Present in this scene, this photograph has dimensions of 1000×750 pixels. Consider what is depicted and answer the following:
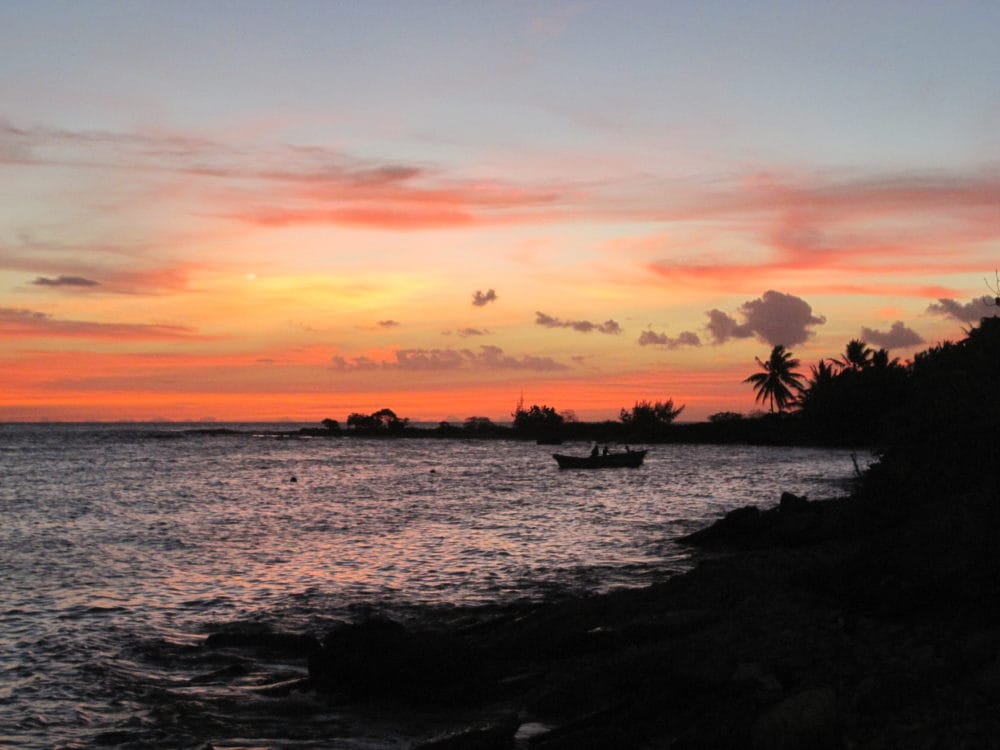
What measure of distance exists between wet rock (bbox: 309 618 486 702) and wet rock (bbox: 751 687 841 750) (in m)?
5.32

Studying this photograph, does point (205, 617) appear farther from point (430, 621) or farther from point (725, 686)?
point (725, 686)

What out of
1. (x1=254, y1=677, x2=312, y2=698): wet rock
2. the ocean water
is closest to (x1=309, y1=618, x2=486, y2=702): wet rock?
(x1=254, y1=677, x2=312, y2=698): wet rock

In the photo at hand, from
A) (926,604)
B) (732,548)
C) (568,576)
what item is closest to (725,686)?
(926,604)

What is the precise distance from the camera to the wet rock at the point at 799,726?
913cm

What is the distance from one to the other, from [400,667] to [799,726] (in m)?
6.57

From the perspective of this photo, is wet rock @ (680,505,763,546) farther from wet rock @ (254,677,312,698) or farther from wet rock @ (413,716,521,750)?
wet rock @ (413,716,521,750)

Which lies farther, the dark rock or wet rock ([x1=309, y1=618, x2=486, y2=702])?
the dark rock

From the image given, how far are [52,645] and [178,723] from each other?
21.3ft

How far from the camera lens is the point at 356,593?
23.3m

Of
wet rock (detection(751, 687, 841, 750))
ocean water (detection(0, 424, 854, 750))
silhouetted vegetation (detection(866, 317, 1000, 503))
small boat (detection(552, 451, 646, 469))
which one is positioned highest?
silhouetted vegetation (detection(866, 317, 1000, 503))

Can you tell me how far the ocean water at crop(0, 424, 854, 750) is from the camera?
13.6 meters

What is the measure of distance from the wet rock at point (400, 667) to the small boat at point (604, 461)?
6700 centimetres

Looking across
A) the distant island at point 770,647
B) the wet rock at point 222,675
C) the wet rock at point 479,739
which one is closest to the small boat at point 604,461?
the distant island at point 770,647

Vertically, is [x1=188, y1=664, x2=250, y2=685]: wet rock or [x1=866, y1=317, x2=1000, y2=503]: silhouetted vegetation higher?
[x1=866, y1=317, x2=1000, y2=503]: silhouetted vegetation
